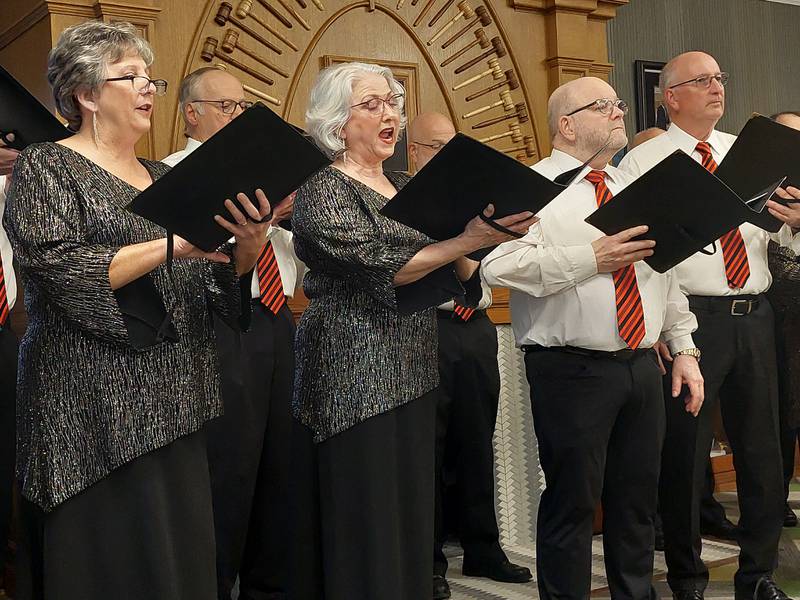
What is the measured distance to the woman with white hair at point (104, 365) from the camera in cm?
196

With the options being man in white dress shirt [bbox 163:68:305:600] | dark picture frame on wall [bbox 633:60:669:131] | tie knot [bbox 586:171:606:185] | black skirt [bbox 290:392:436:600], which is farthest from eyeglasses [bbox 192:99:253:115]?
dark picture frame on wall [bbox 633:60:669:131]

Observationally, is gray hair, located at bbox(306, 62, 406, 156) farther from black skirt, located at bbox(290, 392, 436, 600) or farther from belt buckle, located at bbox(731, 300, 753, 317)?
belt buckle, located at bbox(731, 300, 753, 317)

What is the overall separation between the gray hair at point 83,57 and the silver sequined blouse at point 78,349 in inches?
5.0

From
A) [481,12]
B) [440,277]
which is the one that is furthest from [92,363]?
[481,12]

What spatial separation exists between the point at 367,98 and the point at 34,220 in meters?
A: 0.94

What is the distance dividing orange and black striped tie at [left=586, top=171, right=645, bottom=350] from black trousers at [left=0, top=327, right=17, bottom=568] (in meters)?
1.64

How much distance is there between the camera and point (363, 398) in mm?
2443

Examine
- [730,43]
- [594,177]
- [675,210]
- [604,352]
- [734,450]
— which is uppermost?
[730,43]

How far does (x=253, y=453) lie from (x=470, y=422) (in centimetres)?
87

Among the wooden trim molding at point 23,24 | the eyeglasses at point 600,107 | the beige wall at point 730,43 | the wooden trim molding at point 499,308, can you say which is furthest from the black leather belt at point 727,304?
the beige wall at point 730,43

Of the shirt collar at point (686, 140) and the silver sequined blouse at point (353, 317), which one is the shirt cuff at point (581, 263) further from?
the shirt collar at point (686, 140)

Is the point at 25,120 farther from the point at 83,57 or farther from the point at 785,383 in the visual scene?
the point at 785,383

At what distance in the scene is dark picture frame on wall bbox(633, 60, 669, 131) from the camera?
6.46 m

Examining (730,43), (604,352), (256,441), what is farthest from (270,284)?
(730,43)
